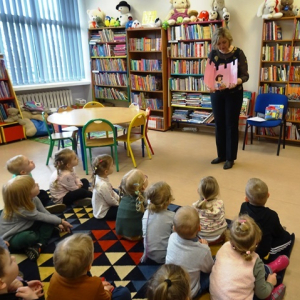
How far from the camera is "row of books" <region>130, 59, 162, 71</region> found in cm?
514

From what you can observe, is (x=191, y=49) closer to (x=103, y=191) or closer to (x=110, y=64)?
A: (x=110, y=64)

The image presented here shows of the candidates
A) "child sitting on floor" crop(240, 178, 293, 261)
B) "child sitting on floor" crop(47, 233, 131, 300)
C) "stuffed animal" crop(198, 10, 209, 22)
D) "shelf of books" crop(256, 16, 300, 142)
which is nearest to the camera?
"child sitting on floor" crop(47, 233, 131, 300)

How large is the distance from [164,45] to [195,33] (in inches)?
23.2

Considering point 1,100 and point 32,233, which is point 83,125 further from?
point 1,100

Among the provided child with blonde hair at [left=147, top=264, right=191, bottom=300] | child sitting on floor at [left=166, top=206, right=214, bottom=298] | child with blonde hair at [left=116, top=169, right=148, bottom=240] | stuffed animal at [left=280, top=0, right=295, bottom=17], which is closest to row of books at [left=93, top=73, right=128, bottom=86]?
stuffed animal at [left=280, top=0, right=295, bottom=17]

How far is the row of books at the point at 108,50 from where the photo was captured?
550 cm

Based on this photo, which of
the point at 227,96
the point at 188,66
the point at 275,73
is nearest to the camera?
the point at 227,96

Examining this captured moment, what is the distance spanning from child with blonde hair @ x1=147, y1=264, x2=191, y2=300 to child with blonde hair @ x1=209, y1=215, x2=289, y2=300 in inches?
16.6

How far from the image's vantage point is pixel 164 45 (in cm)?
499

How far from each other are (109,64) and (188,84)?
5.74 ft

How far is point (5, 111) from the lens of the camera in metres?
4.86

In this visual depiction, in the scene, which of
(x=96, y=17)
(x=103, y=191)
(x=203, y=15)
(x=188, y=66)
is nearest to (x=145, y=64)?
(x=188, y=66)

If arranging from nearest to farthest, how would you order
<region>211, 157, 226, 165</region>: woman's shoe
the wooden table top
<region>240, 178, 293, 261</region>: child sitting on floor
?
<region>240, 178, 293, 261</region>: child sitting on floor, the wooden table top, <region>211, 157, 226, 165</region>: woman's shoe

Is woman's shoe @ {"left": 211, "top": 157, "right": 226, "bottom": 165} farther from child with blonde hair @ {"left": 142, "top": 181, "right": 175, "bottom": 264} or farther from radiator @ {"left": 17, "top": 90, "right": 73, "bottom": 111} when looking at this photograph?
radiator @ {"left": 17, "top": 90, "right": 73, "bottom": 111}
